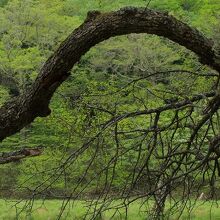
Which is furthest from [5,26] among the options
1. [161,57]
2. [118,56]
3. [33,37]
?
[161,57]

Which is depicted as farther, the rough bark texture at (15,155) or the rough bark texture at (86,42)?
the rough bark texture at (15,155)

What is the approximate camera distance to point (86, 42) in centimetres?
325

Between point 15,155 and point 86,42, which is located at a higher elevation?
point 86,42

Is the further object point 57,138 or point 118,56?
point 118,56

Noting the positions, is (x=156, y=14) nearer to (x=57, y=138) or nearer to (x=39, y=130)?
(x=57, y=138)

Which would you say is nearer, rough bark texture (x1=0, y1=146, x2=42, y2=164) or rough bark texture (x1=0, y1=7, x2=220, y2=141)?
rough bark texture (x1=0, y1=7, x2=220, y2=141)

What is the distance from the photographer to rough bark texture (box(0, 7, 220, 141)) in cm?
325

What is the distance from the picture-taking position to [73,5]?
114 feet

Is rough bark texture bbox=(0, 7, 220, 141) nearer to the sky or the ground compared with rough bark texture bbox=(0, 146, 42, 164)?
nearer to the sky

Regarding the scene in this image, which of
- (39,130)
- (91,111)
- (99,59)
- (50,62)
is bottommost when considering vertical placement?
(39,130)

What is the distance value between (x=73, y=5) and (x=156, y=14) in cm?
3229

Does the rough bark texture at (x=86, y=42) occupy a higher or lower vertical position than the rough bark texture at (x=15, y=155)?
higher

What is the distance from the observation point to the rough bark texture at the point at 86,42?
3.25 m

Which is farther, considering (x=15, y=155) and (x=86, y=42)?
(x=15, y=155)
